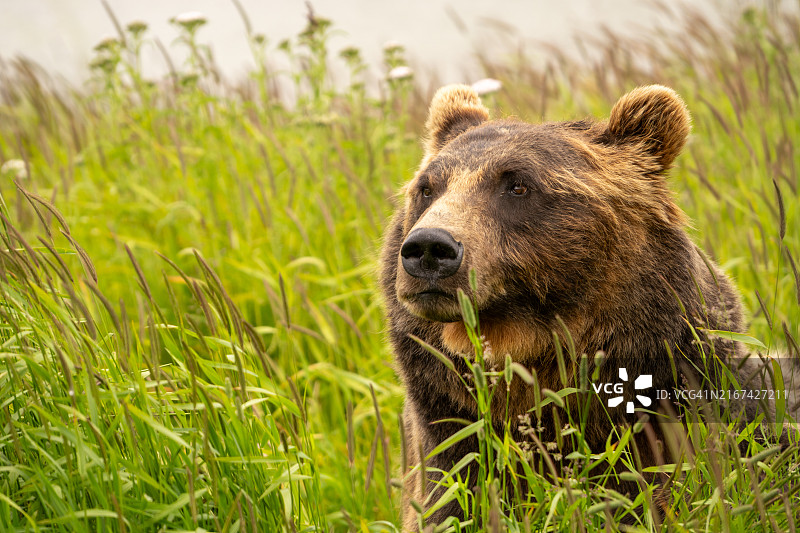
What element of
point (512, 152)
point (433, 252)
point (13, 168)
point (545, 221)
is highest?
point (13, 168)

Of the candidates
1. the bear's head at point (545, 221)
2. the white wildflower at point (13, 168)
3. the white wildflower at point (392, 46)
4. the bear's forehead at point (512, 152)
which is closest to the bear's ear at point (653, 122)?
the bear's head at point (545, 221)

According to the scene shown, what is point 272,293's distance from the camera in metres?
3.16

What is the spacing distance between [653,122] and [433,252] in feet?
4.40

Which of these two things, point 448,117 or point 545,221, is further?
point 448,117

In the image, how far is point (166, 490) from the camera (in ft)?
6.70

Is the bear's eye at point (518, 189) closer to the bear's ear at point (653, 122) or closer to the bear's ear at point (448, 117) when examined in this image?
the bear's ear at point (653, 122)

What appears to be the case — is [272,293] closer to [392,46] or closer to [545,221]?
[545,221]

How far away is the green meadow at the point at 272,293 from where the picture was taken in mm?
2012

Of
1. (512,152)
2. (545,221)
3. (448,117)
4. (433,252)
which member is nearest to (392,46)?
(448,117)

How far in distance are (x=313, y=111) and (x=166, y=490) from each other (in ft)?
11.7

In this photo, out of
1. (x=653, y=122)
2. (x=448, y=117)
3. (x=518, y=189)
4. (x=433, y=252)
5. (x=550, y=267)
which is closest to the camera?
(x=433, y=252)

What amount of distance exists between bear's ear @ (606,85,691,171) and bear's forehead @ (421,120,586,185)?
20 cm

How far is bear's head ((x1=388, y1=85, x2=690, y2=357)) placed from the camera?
2.75 meters

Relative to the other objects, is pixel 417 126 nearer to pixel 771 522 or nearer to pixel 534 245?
pixel 534 245
